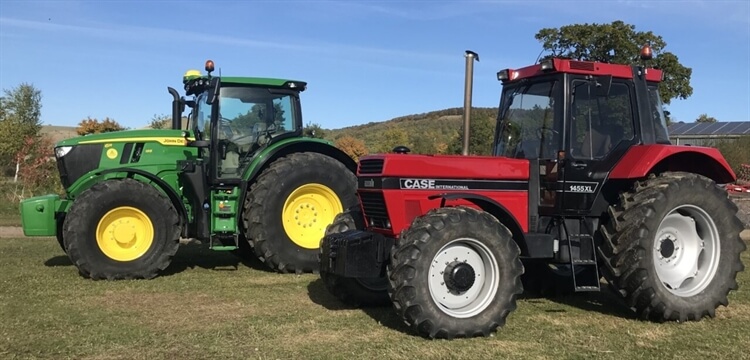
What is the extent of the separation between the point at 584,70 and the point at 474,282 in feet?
7.36

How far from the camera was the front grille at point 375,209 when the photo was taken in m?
5.66

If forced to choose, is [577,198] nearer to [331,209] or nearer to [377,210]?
[377,210]

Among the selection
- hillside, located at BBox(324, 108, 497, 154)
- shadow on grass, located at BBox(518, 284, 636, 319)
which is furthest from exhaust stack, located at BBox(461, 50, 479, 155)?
hillside, located at BBox(324, 108, 497, 154)

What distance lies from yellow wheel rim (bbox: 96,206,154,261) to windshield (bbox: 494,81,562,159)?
170 inches

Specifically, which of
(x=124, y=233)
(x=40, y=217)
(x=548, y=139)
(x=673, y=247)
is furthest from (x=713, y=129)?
(x=40, y=217)

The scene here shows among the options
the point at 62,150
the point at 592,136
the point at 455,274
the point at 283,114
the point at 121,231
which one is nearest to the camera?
the point at 455,274

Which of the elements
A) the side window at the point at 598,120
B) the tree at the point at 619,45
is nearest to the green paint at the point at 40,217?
the side window at the point at 598,120

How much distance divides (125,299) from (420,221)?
3422 mm

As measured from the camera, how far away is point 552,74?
6.15 metres

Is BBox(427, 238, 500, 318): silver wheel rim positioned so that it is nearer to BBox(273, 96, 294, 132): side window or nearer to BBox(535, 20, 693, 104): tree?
BBox(273, 96, 294, 132): side window

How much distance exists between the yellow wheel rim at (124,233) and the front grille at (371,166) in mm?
3390

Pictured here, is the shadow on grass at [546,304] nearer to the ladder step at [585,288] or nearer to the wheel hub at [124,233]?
the ladder step at [585,288]

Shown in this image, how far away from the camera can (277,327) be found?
560 cm

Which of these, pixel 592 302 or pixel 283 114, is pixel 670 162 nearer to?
pixel 592 302
